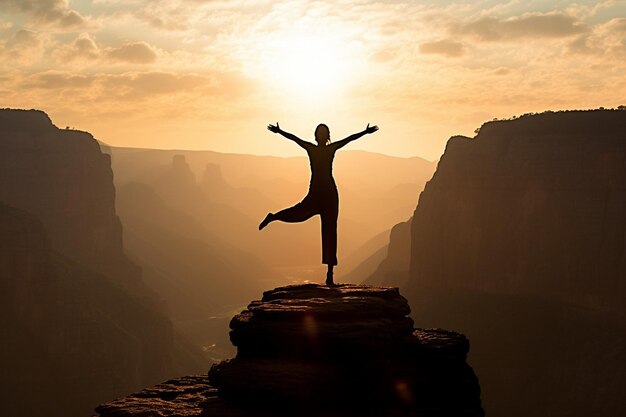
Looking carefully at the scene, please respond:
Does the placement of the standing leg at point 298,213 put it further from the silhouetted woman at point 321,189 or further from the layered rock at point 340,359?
the layered rock at point 340,359

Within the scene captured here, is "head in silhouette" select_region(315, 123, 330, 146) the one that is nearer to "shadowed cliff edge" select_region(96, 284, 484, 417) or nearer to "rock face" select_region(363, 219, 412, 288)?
"shadowed cliff edge" select_region(96, 284, 484, 417)

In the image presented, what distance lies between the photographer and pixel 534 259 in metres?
100

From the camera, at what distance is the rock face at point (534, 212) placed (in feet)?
300

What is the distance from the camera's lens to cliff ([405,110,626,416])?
76.9 meters

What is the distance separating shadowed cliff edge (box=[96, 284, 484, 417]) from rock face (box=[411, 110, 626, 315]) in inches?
2951

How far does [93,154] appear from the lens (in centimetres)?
15200

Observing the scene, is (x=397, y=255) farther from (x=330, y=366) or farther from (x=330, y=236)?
(x=330, y=366)

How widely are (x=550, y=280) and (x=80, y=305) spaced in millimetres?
66191

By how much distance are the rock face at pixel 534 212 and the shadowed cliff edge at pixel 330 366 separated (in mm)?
74959

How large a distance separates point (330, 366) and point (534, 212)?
90.5m

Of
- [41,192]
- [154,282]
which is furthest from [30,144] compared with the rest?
[154,282]

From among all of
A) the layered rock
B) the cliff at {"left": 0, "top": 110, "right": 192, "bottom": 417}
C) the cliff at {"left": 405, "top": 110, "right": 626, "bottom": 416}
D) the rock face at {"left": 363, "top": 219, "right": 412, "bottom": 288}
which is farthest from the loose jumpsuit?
the rock face at {"left": 363, "top": 219, "right": 412, "bottom": 288}

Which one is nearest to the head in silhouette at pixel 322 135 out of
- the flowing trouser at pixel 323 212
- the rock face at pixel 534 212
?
the flowing trouser at pixel 323 212

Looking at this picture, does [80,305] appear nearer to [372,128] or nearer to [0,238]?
[0,238]
